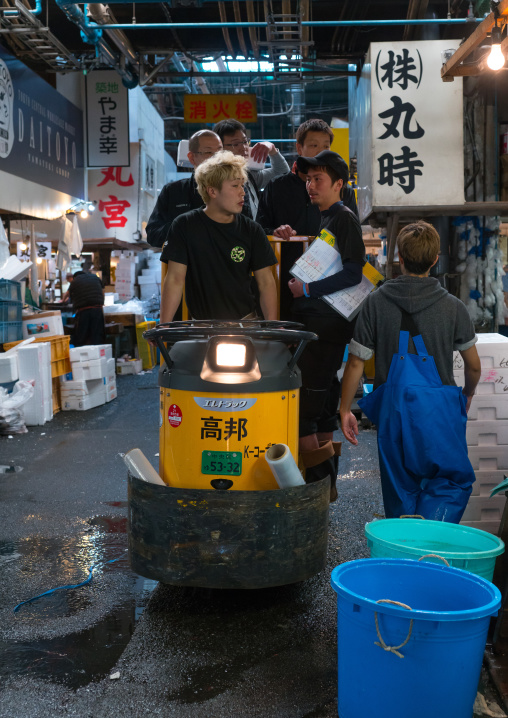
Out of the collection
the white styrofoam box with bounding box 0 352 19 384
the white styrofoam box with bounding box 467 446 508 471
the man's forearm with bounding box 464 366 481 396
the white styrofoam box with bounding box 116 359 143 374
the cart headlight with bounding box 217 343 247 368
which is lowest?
the white styrofoam box with bounding box 116 359 143 374

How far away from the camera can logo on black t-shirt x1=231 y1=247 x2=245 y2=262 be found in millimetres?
4062

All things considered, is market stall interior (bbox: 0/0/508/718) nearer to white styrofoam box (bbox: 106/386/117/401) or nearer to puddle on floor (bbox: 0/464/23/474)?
puddle on floor (bbox: 0/464/23/474)

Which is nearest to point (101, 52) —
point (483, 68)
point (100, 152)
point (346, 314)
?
point (100, 152)

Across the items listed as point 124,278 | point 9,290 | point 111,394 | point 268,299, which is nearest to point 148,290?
point 124,278

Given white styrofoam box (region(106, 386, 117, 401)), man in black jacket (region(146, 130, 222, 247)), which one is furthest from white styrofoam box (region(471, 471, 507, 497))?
white styrofoam box (region(106, 386, 117, 401))

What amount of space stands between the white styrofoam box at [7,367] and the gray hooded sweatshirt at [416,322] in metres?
5.80

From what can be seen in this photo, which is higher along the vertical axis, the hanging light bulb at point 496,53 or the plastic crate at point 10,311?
the hanging light bulb at point 496,53

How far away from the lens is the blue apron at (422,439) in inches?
138

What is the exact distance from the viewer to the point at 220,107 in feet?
45.5

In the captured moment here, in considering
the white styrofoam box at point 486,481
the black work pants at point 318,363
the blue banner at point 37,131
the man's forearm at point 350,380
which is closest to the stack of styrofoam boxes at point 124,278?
the blue banner at point 37,131

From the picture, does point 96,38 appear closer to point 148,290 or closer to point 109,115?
point 109,115

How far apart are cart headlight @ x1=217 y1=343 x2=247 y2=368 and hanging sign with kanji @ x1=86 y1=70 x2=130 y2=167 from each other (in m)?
12.3

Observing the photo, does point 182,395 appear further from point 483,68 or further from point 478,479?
point 483,68

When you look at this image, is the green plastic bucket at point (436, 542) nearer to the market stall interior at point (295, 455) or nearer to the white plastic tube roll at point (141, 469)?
the market stall interior at point (295, 455)
